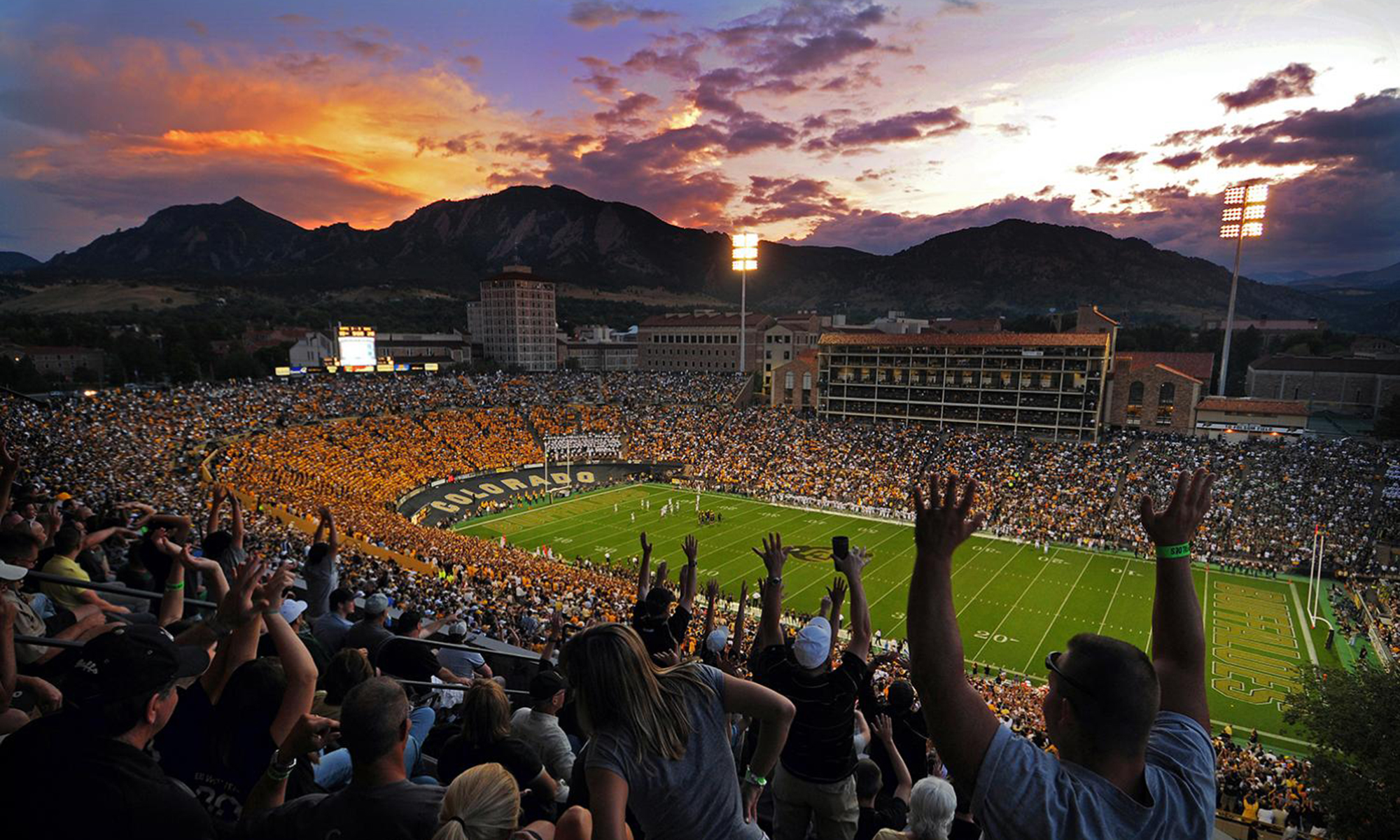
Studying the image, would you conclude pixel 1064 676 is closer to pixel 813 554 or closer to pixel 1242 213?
pixel 813 554

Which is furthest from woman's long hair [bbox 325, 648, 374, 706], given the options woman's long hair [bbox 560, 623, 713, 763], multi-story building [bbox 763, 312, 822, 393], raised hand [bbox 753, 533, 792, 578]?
multi-story building [bbox 763, 312, 822, 393]

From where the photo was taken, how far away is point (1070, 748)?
1912 millimetres

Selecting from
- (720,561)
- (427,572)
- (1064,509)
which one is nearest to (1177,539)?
(427,572)

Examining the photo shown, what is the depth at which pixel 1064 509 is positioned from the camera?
36.4 meters

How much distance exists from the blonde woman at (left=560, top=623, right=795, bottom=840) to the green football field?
52.7 ft

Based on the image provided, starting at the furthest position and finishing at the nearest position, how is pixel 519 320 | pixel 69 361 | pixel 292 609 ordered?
1. pixel 519 320
2. pixel 69 361
3. pixel 292 609

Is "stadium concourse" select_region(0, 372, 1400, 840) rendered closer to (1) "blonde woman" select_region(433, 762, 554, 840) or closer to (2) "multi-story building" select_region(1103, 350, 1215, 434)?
(1) "blonde woman" select_region(433, 762, 554, 840)

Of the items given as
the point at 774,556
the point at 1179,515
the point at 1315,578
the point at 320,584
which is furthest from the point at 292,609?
the point at 1315,578

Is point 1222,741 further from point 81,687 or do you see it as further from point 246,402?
point 246,402

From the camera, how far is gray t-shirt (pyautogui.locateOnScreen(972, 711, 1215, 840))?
1783 millimetres

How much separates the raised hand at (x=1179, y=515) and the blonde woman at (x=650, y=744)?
5.58 ft

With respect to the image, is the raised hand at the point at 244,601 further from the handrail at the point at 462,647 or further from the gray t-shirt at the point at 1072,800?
the gray t-shirt at the point at 1072,800

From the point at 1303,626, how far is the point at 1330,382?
51892mm

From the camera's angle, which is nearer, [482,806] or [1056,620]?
[482,806]
